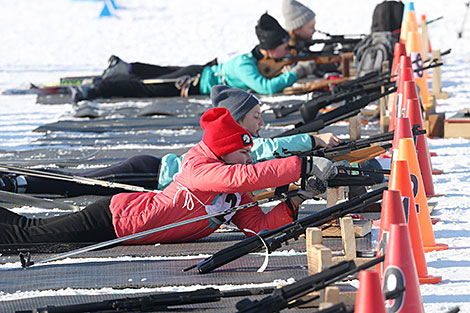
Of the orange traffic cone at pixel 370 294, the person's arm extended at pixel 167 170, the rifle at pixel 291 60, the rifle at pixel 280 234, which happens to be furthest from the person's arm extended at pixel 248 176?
the rifle at pixel 291 60

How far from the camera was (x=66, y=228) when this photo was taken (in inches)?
190

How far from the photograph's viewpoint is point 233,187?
4.59 m

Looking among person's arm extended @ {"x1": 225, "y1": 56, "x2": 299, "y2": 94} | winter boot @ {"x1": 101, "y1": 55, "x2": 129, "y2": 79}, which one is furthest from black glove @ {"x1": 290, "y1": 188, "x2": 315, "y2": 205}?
winter boot @ {"x1": 101, "y1": 55, "x2": 129, "y2": 79}

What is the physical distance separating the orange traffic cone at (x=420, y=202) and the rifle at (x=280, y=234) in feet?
2.08

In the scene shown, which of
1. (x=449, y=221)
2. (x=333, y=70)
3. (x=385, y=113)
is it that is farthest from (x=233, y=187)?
(x=333, y=70)

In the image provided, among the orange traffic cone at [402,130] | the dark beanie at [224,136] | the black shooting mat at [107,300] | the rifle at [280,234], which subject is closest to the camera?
the black shooting mat at [107,300]

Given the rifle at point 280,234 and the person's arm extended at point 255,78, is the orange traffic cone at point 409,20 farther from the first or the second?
the rifle at point 280,234

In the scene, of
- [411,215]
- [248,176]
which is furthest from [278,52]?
[411,215]

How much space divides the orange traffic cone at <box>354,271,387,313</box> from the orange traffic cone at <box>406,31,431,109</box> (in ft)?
20.0

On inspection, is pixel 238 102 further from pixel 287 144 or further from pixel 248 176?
pixel 248 176

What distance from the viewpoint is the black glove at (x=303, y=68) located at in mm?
11227

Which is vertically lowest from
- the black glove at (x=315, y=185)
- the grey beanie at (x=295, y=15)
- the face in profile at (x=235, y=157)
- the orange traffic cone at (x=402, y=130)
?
the black glove at (x=315, y=185)

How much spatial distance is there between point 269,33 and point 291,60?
476 millimetres

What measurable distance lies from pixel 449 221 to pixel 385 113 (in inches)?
140
